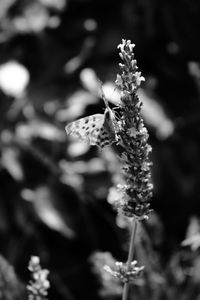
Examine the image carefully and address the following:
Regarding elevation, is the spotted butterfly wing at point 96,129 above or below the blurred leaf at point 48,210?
below

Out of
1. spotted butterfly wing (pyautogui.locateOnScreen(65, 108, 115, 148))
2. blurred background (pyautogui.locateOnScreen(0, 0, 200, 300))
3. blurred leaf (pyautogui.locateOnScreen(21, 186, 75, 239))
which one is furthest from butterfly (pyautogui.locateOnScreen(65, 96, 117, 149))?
blurred leaf (pyautogui.locateOnScreen(21, 186, 75, 239))

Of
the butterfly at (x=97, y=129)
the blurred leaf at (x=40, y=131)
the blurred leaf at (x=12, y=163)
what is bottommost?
the butterfly at (x=97, y=129)

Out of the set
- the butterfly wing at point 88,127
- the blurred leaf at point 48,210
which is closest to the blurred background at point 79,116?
the blurred leaf at point 48,210

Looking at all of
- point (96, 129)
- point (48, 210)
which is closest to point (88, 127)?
point (96, 129)

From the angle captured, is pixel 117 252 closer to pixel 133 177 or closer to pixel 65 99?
pixel 65 99

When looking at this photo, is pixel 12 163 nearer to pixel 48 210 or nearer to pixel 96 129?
pixel 48 210

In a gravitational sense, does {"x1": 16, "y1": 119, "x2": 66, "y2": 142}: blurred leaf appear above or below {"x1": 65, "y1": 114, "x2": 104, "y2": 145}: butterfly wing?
above

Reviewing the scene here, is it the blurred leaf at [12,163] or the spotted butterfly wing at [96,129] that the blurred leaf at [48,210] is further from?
the spotted butterfly wing at [96,129]

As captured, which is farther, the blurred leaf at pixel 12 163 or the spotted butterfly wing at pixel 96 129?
the blurred leaf at pixel 12 163

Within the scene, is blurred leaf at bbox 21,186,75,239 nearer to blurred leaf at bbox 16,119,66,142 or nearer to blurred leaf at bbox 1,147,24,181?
blurred leaf at bbox 1,147,24,181
